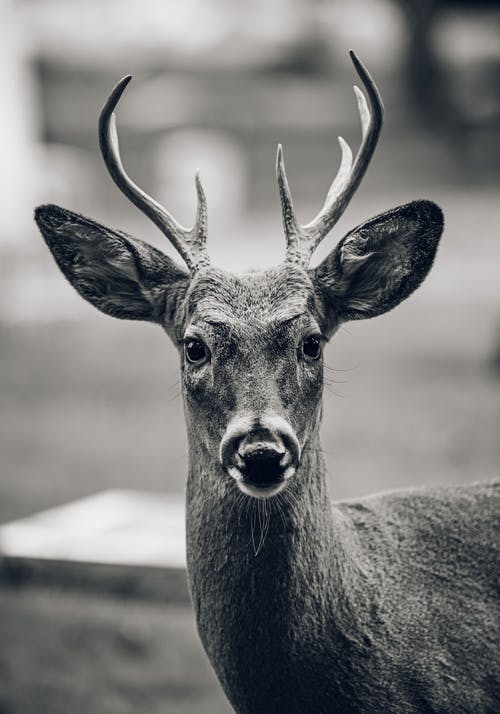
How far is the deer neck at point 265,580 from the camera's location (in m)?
2.91

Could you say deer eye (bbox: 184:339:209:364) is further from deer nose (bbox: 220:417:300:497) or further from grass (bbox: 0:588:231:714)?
grass (bbox: 0:588:231:714)

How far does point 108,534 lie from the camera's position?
5.86m

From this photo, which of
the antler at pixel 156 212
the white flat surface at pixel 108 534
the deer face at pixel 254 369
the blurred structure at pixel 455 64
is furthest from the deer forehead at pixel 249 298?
the blurred structure at pixel 455 64

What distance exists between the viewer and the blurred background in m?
5.59

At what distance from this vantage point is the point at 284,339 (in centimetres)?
291

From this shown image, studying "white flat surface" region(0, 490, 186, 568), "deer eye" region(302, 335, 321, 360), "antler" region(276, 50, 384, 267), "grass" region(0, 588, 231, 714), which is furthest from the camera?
"white flat surface" region(0, 490, 186, 568)

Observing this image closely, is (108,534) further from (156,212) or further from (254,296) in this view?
(254,296)

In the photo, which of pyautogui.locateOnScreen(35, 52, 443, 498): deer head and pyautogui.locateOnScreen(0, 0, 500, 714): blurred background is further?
pyautogui.locateOnScreen(0, 0, 500, 714): blurred background

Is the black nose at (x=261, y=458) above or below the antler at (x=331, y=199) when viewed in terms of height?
below

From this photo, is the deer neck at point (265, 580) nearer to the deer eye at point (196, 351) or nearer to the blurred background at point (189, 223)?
the deer eye at point (196, 351)

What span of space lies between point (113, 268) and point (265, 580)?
1.11m

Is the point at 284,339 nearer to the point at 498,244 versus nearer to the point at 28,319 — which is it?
the point at 28,319

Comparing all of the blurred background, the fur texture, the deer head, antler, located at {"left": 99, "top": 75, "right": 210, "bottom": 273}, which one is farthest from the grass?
antler, located at {"left": 99, "top": 75, "right": 210, "bottom": 273}

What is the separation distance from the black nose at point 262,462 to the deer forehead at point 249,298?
40cm
